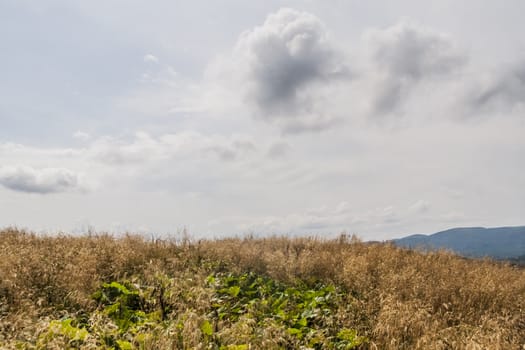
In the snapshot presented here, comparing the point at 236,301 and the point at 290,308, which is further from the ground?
the point at 236,301

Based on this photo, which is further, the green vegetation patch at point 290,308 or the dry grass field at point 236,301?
the green vegetation patch at point 290,308

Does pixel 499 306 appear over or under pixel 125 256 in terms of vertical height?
under

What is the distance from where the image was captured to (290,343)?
17.1 ft

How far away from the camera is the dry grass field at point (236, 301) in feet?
16.1

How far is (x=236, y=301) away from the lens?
6879 mm

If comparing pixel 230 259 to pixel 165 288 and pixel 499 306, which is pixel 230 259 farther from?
pixel 499 306

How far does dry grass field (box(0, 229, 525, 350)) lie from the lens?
16.1 ft

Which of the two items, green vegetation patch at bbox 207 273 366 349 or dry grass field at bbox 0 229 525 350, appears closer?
dry grass field at bbox 0 229 525 350

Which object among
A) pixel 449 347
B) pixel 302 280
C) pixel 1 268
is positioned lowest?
pixel 449 347

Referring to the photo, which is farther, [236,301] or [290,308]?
[236,301]

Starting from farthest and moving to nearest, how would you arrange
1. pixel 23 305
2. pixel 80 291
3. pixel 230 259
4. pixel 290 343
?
pixel 230 259 < pixel 80 291 < pixel 23 305 < pixel 290 343

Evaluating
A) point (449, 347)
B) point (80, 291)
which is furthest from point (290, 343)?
point (80, 291)

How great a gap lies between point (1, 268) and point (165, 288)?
2.96 metres

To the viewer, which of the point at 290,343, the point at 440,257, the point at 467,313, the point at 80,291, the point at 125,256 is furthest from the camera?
the point at 440,257
